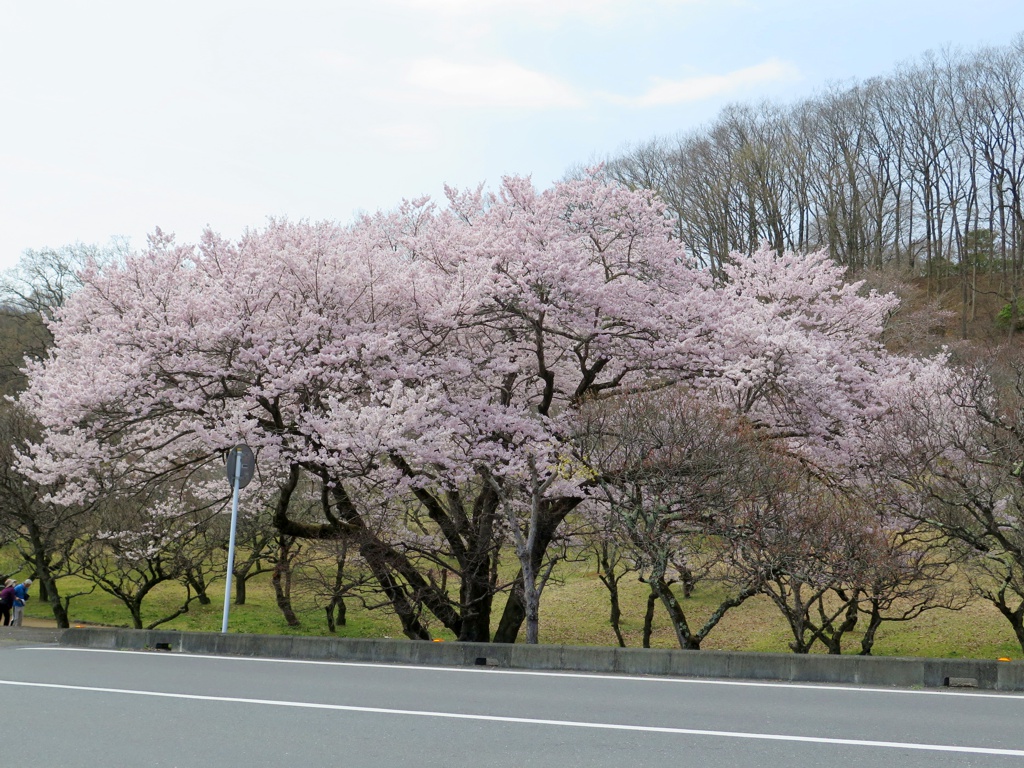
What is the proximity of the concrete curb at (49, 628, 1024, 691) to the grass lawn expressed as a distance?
894 centimetres

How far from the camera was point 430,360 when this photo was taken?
58.0 feet

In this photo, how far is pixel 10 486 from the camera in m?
23.6

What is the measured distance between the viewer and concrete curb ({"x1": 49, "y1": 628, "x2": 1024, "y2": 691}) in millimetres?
9648

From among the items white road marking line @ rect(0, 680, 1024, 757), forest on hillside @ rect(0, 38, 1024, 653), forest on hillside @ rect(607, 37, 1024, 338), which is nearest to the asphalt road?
white road marking line @ rect(0, 680, 1024, 757)

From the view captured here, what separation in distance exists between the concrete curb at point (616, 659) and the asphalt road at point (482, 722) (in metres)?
0.51

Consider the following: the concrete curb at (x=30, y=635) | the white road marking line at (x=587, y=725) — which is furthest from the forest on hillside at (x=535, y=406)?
the white road marking line at (x=587, y=725)

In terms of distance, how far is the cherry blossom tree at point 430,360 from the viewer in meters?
16.7

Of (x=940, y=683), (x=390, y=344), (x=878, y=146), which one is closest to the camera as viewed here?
(x=940, y=683)

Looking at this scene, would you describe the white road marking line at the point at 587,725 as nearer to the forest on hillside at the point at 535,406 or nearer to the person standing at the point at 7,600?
the forest on hillside at the point at 535,406

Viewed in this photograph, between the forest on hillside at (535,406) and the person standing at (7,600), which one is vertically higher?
the forest on hillside at (535,406)

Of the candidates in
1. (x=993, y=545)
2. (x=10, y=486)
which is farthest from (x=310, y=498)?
(x=993, y=545)

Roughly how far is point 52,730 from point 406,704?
2714mm

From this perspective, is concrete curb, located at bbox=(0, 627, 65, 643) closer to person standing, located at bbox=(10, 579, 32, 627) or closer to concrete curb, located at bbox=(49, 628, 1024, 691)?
concrete curb, located at bbox=(49, 628, 1024, 691)

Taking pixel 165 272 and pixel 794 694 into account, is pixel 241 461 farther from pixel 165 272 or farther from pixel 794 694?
pixel 794 694
